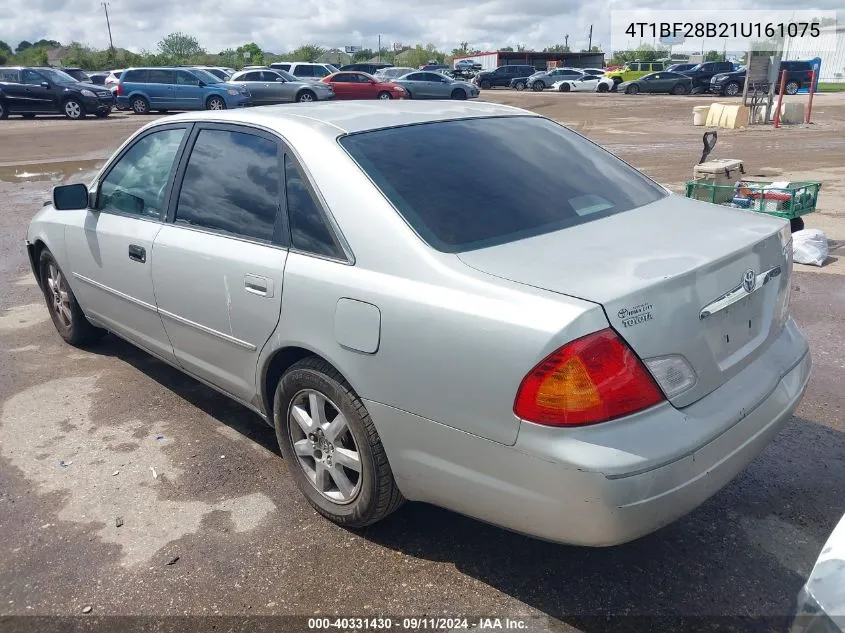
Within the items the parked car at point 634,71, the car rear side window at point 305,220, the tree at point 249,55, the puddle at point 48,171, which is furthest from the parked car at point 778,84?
the tree at point 249,55

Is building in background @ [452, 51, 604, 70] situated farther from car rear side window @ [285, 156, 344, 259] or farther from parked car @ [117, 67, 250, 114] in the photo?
car rear side window @ [285, 156, 344, 259]

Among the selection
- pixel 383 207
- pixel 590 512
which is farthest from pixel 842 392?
pixel 383 207

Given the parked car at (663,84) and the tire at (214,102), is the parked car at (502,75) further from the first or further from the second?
the tire at (214,102)

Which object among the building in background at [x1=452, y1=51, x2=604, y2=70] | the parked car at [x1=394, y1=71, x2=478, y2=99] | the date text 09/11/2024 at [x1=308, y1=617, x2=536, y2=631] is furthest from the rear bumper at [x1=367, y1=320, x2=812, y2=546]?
the building in background at [x1=452, y1=51, x2=604, y2=70]

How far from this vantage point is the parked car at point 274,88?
27016mm

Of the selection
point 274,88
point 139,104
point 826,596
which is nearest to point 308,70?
point 274,88

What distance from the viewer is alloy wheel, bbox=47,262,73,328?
483 centimetres

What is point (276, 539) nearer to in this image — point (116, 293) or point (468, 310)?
point (468, 310)

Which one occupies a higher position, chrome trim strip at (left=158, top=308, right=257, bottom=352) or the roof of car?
the roof of car

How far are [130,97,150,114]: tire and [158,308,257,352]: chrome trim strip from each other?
25316mm

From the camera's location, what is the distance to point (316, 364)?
9.07 ft

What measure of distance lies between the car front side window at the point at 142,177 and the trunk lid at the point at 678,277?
6.61ft

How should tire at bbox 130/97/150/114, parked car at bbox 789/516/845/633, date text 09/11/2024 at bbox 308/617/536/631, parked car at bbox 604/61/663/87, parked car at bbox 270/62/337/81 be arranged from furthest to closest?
parked car at bbox 604/61/663/87, parked car at bbox 270/62/337/81, tire at bbox 130/97/150/114, date text 09/11/2024 at bbox 308/617/536/631, parked car at bbox 789/516/845/633

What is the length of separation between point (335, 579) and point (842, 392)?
3.01m
